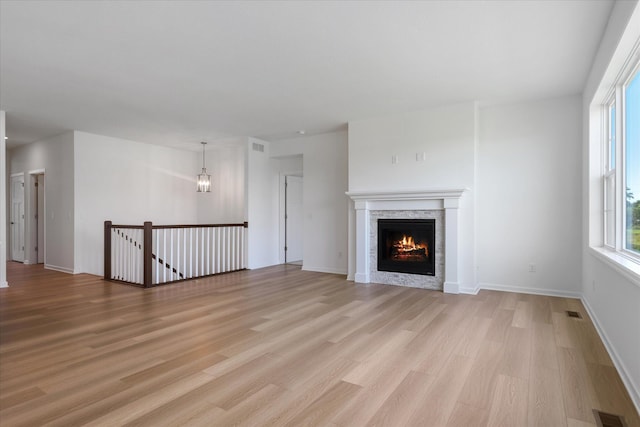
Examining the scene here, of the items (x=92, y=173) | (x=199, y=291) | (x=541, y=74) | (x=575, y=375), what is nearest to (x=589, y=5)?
(x=541, y=74)

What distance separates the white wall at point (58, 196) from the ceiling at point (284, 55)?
1.38 metres

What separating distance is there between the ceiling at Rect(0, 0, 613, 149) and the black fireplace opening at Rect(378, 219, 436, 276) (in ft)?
5.71

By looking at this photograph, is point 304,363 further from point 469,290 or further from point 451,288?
point 469,290

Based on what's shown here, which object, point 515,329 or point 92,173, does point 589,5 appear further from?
point 92,173

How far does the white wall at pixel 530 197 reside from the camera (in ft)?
15.0

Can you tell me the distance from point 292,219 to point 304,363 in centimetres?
570

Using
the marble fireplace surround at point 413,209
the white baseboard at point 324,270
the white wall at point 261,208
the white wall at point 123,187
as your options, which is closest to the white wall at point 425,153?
the marble fireplace surround at point 413,209

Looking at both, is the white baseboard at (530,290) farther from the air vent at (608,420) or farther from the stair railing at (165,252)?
the stair railing at (165,252)

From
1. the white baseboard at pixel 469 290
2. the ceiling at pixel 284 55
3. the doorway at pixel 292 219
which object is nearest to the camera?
the ceiling at pixel 284 55

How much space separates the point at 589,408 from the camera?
200 centimetres

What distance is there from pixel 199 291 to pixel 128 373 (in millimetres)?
2685

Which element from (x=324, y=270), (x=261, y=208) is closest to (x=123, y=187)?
(x=261, y=208)

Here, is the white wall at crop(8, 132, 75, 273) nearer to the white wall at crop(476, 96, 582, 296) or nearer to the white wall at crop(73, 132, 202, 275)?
the white wall at crop(73, 132, 202, 275)

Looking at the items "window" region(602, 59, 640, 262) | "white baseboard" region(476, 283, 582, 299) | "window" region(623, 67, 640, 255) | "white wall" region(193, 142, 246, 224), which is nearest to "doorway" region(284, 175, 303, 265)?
"white wall" region(193, 142, 246, 224)
